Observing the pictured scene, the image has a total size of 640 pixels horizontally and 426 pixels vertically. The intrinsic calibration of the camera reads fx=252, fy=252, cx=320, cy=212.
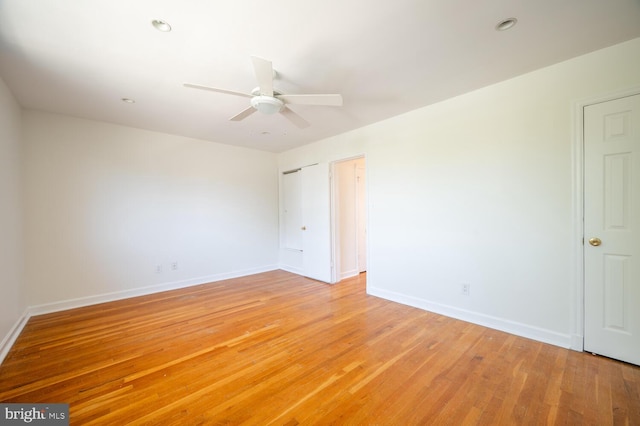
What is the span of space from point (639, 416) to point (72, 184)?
5.78 meters

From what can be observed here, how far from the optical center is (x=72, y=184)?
3381mm

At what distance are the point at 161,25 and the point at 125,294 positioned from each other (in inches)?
144

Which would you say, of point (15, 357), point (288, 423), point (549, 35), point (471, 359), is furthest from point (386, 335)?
point (15, 357)

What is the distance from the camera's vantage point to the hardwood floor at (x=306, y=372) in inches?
61.6

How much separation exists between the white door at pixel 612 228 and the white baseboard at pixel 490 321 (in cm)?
18

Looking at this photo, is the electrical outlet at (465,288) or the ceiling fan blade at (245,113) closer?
the ceiling fan blade at (245,113)

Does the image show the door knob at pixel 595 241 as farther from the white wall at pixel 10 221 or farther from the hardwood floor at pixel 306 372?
the white wall at pixel 10 221

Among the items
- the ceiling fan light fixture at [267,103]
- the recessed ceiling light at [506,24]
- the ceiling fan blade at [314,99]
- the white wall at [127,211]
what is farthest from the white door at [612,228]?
the white wall at [127,211]

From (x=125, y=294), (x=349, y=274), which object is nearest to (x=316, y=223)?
(x=349, y=274)

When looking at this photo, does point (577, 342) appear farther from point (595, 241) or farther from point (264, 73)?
point (264, 73)

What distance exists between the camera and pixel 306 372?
197cm

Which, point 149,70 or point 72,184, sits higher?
point 149,70

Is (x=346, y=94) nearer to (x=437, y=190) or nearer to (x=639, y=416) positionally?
(x=437, y=190)

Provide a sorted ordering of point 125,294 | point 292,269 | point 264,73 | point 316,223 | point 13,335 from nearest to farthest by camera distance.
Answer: point 264,73 → point 13,335 → point 125,294 → point 316,223 → point 292,269
